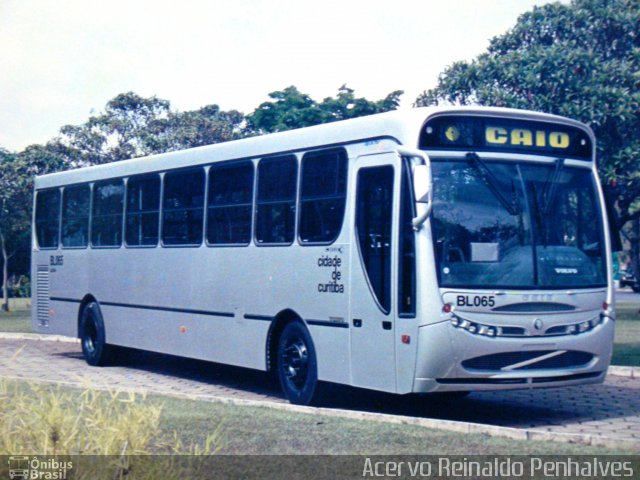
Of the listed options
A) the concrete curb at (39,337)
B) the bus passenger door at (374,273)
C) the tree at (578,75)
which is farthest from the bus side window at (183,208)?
the tree at (578,75)

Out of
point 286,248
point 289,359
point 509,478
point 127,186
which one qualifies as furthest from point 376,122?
point 127,186

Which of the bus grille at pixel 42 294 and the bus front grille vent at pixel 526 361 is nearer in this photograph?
the bus front grille vent at pixel 526 361

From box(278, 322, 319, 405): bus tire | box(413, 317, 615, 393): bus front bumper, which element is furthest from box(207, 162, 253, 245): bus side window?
box(413, 317, 615, 393): bus front bumper

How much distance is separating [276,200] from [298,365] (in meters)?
2.07

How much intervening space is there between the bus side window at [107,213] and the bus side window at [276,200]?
4.76 m

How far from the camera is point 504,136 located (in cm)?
1174

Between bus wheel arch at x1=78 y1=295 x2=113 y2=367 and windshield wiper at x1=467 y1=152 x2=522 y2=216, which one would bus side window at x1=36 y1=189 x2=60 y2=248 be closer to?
bus wheel arch at x1=78 y1=295 x2=113 y2=367

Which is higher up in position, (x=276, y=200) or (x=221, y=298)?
(x=276, y=200)

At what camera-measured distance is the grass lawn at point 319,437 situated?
9.08m

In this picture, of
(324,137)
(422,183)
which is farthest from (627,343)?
(422,183)

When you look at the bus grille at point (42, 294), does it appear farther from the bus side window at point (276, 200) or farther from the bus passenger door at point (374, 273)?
the bus passenger door at point (374, 273)

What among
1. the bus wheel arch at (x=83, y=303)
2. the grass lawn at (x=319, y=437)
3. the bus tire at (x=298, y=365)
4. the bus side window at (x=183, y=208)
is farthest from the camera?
the bus wheel arch at (x=83, y=303)

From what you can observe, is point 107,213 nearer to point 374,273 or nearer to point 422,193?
point 374,273

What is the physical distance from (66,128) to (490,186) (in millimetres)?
34891
